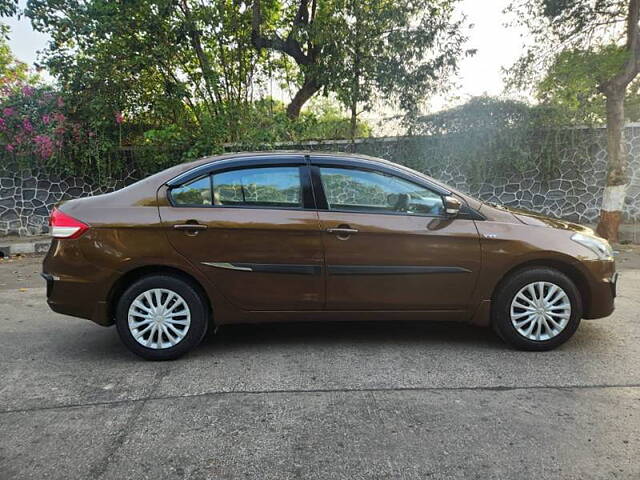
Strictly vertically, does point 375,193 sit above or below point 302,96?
below

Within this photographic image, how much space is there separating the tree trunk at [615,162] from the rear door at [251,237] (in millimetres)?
7933

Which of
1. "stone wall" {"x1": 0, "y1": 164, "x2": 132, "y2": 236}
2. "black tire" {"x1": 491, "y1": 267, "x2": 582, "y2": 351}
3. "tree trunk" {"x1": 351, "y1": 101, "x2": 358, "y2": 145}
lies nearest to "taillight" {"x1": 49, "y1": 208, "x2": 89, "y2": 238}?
A: "black tire" {"x1": 491, "y1": 267, "x2": 582, "y2": 351}

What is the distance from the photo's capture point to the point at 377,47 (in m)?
10.1

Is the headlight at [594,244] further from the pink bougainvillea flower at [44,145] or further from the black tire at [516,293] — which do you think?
the pink bougainvillea flower at [44,145]

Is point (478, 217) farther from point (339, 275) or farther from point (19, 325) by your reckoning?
point (19, 325)

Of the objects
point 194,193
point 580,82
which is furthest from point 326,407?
point 580,82

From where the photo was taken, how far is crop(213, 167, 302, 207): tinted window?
12.2 ft

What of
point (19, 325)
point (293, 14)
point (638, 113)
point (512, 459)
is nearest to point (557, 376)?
point (512, 459)

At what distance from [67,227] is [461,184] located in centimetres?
923

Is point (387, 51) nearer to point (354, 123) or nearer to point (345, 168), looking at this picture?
point (354, 123)

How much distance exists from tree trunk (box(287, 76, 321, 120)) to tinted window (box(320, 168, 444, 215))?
26.0 ft

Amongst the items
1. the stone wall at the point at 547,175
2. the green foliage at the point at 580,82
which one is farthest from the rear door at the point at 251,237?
the green foliage at the point at 580,82

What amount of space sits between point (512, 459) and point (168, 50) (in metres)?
10.4

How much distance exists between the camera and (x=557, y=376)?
3.29 meters
